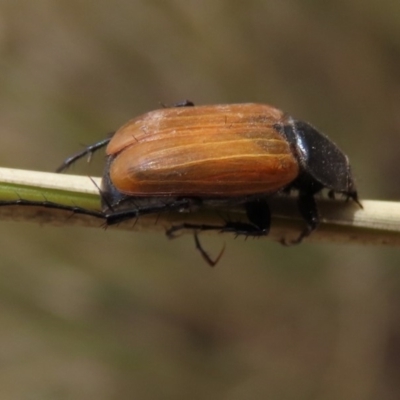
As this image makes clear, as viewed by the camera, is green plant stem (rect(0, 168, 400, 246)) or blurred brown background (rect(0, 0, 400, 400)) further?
blurred brown background (rect(0, 0, 400, 400))

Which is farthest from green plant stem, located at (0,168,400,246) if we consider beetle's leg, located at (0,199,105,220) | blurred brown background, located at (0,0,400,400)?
blurred brown background, located at (0,0,400,400)

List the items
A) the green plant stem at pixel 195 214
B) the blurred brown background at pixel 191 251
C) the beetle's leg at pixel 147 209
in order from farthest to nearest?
the blurred brown background at pixel 191 251 → the beetle's leg at pixel 147 209 → the green plant stem at pixel 195 214

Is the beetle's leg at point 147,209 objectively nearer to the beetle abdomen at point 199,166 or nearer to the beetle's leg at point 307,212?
the beetle abdomen at point 199,166

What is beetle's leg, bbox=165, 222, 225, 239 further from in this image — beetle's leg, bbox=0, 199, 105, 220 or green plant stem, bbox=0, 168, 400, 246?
beetle's leg, bbox=0, 199, 105, 220

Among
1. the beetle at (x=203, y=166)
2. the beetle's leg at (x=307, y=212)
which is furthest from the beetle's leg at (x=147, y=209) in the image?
the beetle's leg at (x=307, y=212)

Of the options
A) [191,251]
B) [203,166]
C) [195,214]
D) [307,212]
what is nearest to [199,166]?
[203,166]

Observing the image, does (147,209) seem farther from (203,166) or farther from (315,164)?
(315,164)

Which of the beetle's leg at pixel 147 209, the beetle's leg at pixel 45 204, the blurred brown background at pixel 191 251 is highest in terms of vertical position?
the beetle's leg at pixel 45 204
